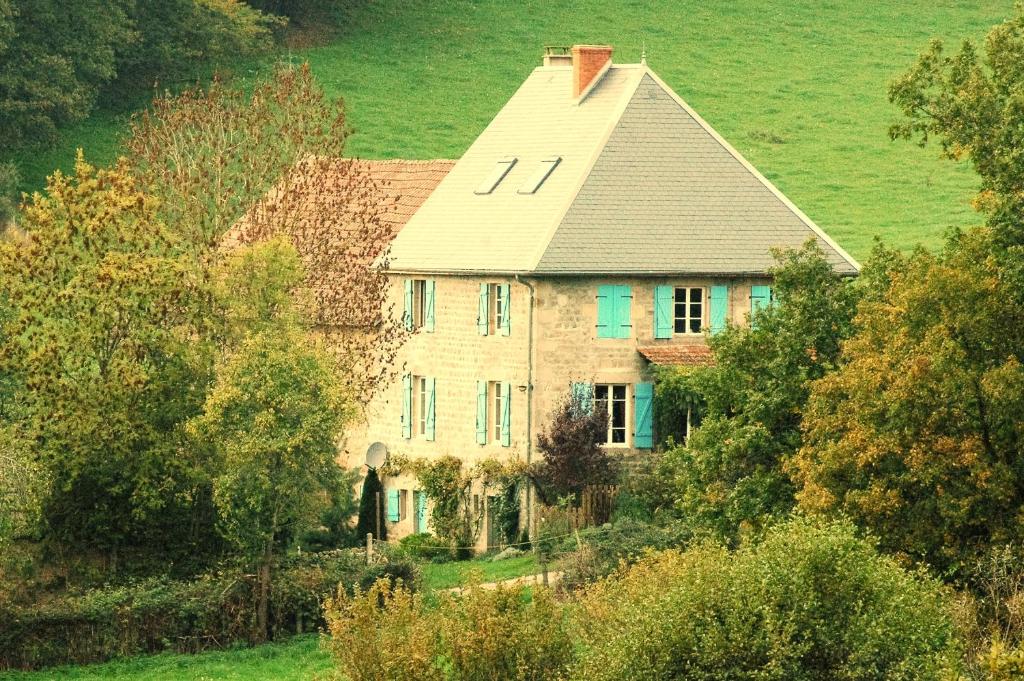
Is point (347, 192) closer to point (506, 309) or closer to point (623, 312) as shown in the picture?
point (506, 309)

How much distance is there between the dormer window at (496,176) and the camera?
54.5 metres

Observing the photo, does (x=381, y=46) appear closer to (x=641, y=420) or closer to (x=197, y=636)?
(x=641, y=420)

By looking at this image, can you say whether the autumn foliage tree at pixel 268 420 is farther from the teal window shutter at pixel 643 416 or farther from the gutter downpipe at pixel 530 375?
the teal window shutter at pixel 643 416

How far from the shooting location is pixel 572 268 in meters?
50.3

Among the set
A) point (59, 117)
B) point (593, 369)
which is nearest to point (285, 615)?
point (593, 369)

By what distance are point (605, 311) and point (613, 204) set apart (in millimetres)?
2676

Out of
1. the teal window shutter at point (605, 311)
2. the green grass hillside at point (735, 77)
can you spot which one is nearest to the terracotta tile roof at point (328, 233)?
the teal window shutter at point (605, 311)

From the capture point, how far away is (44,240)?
44.3 meters

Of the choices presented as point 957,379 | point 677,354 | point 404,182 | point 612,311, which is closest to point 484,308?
point 612,311

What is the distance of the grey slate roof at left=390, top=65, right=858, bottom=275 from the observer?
168 ft

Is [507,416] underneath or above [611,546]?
above

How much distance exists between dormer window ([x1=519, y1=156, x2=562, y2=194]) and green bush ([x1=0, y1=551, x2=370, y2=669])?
12.5 meters

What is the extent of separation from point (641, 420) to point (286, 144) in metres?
10.1

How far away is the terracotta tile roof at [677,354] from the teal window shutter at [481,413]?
366 centimetres
